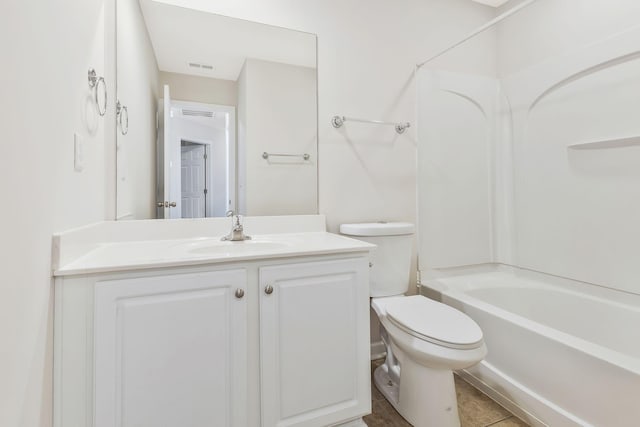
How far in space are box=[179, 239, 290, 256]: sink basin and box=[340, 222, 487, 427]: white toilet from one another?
475mm

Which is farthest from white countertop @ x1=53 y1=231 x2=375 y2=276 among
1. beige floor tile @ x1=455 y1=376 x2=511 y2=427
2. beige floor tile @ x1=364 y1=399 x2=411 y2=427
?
beige floor tile @ x1=455 y1=376 x2=511 y2=427

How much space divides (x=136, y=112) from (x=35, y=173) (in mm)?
837

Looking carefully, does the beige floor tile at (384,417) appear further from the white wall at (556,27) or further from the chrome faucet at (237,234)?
the white wall at (556,27)

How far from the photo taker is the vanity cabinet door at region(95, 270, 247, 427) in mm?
927

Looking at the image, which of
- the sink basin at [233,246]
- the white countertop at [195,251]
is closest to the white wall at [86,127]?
the white countertop at [195,251]

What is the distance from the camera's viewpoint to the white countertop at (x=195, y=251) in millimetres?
955

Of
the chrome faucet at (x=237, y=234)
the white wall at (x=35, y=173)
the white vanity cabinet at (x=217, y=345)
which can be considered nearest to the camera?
the white wall at (x=35, y=173)

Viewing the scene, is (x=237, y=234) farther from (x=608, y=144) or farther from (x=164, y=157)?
(x=608, y=144)

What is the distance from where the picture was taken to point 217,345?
1.05 metres

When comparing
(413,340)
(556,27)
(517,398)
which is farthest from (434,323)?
(556,27)

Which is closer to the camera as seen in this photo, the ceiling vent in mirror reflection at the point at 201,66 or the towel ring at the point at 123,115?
the towel ring at the point at 123,115

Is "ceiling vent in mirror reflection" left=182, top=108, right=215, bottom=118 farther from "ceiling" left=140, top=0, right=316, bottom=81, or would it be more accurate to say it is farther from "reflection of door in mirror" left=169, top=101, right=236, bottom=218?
"ceiling" left=140, top=0, right=316, bottom=81

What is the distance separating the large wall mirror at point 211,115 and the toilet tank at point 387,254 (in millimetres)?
341

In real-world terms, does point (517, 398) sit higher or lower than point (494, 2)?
lower
